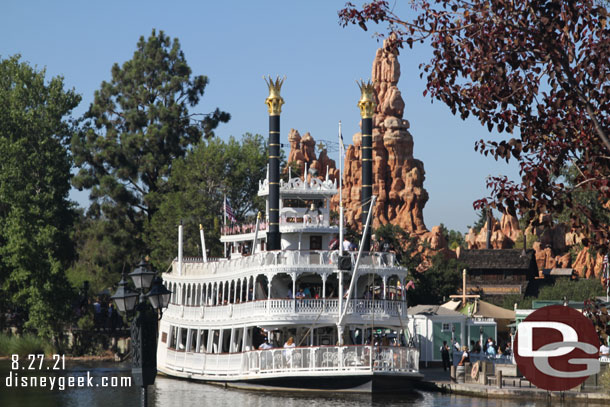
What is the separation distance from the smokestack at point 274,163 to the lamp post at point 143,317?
23.7 metres

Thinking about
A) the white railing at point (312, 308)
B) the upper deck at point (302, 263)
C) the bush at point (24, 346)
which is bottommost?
the bush at point (24, 346)

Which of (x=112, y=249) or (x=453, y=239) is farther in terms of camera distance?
(x=453, y=239)

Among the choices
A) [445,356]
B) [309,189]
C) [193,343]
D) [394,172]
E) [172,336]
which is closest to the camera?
[309,189]

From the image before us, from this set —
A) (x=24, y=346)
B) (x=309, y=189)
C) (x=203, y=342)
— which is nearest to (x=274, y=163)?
(x=309, y=189)

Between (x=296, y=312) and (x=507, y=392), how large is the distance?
771 cm

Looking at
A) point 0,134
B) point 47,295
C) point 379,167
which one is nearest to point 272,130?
point 47,295

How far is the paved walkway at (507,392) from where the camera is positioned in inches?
1198

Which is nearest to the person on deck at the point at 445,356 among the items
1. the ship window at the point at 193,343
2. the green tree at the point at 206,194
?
the ship window at the point at 193,343

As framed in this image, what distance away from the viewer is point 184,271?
43.9 metres

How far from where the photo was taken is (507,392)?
105ft

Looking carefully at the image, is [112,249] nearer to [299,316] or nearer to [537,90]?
[299,316]

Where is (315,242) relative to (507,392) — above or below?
above

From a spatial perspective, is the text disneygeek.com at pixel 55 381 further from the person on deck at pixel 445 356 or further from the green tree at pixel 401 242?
the green tree at pixel 401 242

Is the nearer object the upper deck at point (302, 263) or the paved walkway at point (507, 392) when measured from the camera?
the paved walkway at point (507, 392)
